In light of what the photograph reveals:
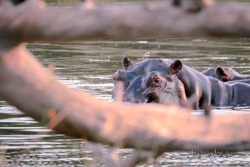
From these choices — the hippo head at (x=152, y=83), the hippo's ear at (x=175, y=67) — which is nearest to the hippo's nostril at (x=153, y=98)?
the hippo head at (x=152, y=83)

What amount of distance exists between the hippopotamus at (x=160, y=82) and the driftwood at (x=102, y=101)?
3.63 metres

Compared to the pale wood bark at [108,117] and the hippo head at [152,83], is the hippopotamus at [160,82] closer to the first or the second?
the hippo head at [152,83]

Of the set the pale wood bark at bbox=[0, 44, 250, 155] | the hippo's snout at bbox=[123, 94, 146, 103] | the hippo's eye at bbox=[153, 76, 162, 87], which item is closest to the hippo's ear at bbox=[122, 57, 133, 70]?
the hippo's eye at bbox=[153, 76, 162, 87]

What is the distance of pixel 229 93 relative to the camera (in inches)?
321

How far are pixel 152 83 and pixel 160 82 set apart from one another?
4.1 inches

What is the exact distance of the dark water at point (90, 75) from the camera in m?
5.13

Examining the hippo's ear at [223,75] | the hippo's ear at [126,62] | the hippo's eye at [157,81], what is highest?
the hippo's ear at [126,62]

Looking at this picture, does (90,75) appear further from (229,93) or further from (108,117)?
(108,117)

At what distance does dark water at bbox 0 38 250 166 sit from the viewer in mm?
5129

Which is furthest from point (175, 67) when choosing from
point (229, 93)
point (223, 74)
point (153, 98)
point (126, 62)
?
point (223, 74)

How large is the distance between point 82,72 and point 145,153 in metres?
7.85

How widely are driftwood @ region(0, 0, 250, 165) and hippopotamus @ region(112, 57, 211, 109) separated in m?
3.63

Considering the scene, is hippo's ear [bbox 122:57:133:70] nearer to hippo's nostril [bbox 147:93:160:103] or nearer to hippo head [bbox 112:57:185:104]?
hippo head [bbox 112:57:185:104]

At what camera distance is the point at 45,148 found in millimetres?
5578
